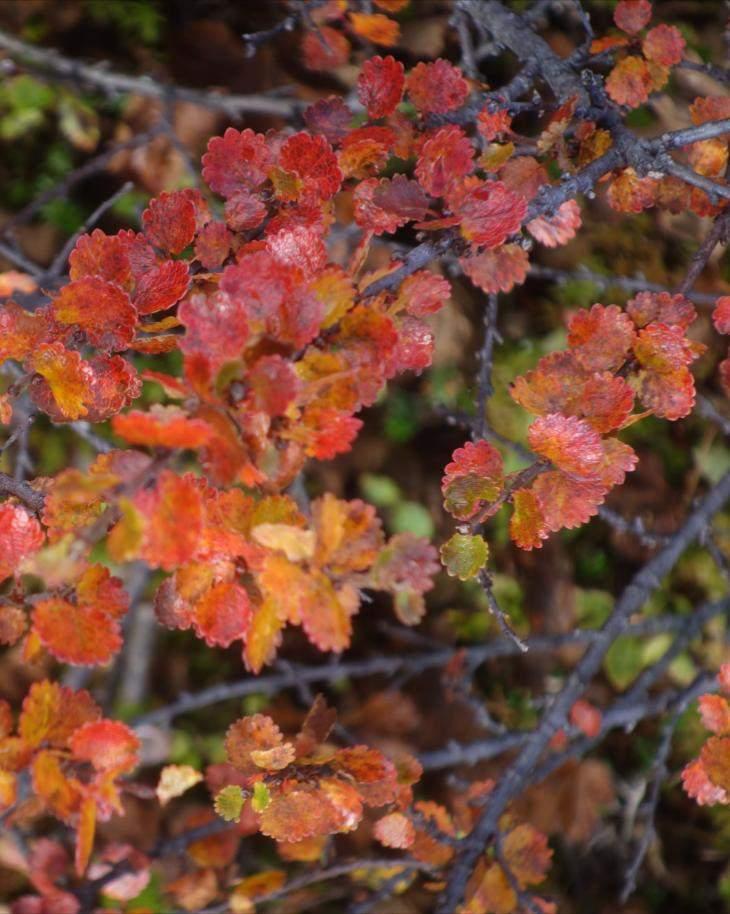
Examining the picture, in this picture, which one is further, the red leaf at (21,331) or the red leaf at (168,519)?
the red leaf at (21,331)

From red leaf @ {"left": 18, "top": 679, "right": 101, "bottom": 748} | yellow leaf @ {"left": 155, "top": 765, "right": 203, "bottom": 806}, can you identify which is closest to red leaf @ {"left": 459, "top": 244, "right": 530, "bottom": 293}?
red leaf @ {"left": 18, "top": 679, "right": 101, "bottom": 748}

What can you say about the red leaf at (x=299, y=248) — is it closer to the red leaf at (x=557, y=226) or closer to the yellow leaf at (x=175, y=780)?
the red leaf at (x=557, y=226)

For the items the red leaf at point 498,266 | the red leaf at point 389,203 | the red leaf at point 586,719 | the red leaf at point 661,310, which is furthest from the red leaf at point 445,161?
the red leaf at point 586,719

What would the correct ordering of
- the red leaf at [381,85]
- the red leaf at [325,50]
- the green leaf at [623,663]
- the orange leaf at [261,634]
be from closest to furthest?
the orange leaf at [261,634], the red leaf at [381,85], the red leaf at [325,50], the green leaf at [623,663]

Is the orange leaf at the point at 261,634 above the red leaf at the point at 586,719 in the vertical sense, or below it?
above

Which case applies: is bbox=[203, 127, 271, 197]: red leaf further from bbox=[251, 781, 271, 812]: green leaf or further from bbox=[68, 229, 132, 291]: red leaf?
bbox=[251, 781, 271, 812]: green leaf

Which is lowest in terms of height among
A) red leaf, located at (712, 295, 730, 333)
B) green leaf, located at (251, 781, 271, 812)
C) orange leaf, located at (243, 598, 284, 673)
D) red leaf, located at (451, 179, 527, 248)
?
green leaf, located at (251, 781, 271, 812)

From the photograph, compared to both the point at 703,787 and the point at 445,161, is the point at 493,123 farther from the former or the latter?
the point at 703,787

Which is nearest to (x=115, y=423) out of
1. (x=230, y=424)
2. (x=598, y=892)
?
(x=230, y=424)
